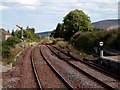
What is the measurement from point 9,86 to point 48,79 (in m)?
2.68

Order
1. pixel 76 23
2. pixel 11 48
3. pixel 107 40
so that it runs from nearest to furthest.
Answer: pixel 107 40, pixel 11 48, pixel 76 23

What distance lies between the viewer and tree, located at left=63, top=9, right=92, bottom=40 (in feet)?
273

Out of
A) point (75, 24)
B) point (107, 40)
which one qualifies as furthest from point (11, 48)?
point (75, 24)

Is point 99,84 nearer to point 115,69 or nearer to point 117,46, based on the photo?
point 115,69

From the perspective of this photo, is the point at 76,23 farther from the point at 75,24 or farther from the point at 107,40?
the point at 107,40

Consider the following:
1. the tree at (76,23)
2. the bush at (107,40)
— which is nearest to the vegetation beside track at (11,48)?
the bush at (107,40)

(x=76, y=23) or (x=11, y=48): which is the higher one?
(x=76, y=23)

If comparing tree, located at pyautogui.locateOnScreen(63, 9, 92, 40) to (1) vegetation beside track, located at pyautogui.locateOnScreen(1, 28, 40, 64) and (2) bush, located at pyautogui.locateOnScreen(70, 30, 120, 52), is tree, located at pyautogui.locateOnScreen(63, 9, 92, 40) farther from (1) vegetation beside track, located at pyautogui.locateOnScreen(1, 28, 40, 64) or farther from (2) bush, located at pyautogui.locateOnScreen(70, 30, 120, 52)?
(2) bush, located at pyautogui.locateOnScreen(70, 30, 120, 52)

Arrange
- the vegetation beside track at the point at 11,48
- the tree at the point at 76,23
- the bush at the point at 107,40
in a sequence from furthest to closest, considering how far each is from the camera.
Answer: the tree at the point at 76,23
the bush at the point at 107,40
the vegetation beside track at the point at 11,48

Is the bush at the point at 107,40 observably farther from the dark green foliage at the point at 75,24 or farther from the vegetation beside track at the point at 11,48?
the dark green foliage at the point at 75,24

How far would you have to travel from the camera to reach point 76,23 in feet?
275

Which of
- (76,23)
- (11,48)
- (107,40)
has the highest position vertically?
(76,23)

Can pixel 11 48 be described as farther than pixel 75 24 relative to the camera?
No

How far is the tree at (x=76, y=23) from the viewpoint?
83188 mm
